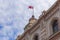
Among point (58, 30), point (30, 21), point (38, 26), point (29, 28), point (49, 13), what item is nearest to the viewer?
point (58, 30)

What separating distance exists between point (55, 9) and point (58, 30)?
3.12 meters

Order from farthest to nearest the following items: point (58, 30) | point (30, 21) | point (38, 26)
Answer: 1. point (30, 21)
2. point (38, 26)
3. point (58, 30)

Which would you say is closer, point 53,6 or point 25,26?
point 53,6

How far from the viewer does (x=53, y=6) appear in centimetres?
3322

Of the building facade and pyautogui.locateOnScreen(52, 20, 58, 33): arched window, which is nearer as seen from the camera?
the building facade

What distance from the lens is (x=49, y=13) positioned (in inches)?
1347

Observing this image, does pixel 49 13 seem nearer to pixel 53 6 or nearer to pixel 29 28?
pixel 53 6

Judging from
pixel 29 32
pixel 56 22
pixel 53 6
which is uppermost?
pixel 53 6

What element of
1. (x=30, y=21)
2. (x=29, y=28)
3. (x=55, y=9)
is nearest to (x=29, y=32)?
(x=29, y=28)

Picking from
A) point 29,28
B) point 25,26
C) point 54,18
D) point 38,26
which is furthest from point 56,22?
point 25,26

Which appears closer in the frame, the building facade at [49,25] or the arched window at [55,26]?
the building facade at [49,25]

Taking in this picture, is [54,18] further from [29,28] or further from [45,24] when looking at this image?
[29,28]

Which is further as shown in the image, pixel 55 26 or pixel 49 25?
pixel 49 25

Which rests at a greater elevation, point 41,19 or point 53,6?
point 53,6
